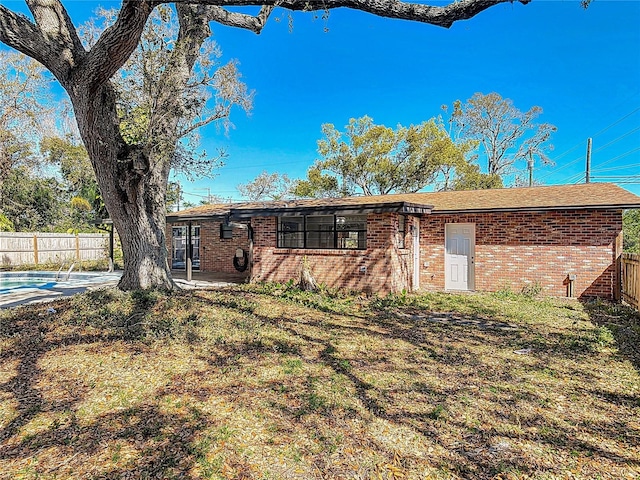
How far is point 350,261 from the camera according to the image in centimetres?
1009

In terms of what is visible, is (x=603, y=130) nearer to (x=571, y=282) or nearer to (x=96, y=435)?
(x=571, y=282)

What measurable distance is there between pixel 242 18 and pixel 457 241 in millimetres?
8493

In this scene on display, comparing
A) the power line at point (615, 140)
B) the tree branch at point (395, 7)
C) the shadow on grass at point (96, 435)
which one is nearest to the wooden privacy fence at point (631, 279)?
the tree branch at point (395, 7)

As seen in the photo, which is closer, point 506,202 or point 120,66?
point 120,66

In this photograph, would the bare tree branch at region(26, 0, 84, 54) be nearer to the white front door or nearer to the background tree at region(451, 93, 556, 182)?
the white front door

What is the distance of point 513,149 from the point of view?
27875mm

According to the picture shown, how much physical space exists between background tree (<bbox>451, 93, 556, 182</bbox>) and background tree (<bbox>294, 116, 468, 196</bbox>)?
13.3ft

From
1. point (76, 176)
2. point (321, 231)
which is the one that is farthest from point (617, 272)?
point (76, 176)

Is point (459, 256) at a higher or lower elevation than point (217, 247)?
lower

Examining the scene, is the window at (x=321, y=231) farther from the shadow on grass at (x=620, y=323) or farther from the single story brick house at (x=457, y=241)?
the shadow on grass at (x=620, y=323)

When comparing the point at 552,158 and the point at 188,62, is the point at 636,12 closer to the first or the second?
the point at 188,62

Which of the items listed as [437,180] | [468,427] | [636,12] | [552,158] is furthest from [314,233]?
[552,158]

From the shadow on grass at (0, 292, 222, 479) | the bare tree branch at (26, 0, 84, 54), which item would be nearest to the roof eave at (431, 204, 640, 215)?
the shadow on grass at (0, 292, 222, 479)

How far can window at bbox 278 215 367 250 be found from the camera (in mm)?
10586
